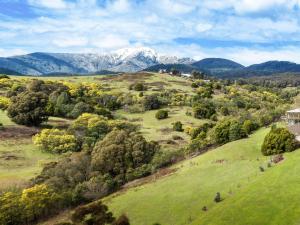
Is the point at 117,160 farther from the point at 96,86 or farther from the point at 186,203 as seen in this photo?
the point at 96,86

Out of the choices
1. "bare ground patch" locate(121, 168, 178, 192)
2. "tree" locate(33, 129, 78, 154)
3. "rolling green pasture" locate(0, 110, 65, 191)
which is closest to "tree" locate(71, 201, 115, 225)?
"bare ground patch" locate(121, 168, 178, 192)

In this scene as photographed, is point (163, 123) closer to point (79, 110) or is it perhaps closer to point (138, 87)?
point (79, 110)

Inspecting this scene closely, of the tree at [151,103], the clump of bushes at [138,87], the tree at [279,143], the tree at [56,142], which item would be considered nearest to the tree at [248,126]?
the tree at [279,143]

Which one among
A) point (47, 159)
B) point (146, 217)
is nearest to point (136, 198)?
point (146, 217)

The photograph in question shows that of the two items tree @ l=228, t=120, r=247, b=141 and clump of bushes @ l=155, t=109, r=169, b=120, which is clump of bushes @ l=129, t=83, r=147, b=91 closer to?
clump of bushes @ l=155, t=109, r=169, b=120

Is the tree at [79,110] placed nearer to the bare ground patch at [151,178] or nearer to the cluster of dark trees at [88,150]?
the cluster of dark trees at [88,150]
